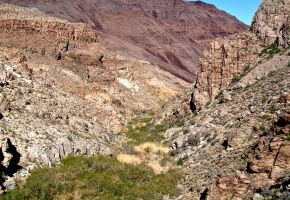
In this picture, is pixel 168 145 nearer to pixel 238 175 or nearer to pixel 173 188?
pixel 173 188

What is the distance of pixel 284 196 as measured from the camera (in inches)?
546

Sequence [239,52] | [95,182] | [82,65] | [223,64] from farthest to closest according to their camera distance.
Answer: [82,65], [223,64], [239,52], [95,182]

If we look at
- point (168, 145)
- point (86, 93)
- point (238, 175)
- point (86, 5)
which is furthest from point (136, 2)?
point (238, 175)

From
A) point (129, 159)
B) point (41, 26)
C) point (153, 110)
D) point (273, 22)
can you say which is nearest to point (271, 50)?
point (273, 22)

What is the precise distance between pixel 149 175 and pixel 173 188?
5.84ft

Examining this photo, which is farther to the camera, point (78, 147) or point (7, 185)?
point (78, 147)

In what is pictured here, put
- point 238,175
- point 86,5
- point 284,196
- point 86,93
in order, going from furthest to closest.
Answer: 1. point 86,5
2. point 86,93
3. point 238,175
4. point 284,196

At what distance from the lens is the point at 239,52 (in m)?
32.8

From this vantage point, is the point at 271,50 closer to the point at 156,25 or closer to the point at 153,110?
the point at 153,110

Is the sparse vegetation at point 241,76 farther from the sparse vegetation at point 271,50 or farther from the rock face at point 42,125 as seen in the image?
the rock face at point 42,125

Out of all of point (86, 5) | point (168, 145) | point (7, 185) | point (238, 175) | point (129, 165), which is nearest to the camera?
point (238, 175)

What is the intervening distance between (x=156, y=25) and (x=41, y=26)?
332ft

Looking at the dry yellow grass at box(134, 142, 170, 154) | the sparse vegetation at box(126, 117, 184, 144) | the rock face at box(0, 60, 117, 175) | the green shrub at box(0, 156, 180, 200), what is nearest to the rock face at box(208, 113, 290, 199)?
the green shrub at box(0, 156, 180, 200)

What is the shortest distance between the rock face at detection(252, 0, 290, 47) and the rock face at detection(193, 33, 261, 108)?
0.74 metres
